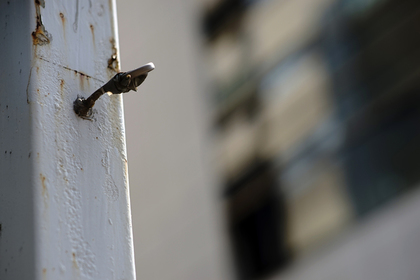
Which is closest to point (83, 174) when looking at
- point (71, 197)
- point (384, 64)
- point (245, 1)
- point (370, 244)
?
point (71, 197)

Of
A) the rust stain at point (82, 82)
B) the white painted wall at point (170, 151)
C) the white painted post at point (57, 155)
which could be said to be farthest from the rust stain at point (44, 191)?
the white painted wall at point (170, 151)

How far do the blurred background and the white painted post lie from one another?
1.48 m

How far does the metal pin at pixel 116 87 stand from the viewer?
0.45 metres

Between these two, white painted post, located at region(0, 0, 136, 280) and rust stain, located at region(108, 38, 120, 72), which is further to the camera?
rust stain, located at region(108, 38, 120, 72)

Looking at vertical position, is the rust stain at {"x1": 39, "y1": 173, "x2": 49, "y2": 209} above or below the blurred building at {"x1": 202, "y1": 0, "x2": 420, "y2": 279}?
below

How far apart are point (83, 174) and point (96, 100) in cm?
9

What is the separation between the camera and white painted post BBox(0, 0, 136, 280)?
41 cm

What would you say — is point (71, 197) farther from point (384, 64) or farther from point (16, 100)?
point (384, 64)

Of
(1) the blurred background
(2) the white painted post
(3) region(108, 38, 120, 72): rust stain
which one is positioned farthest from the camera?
(1) the blurred background

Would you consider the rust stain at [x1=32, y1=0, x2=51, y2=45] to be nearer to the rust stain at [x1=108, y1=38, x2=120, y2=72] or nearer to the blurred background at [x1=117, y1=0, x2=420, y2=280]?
the rust stain at [x1=108, y1=38, x2=120, y2=72]

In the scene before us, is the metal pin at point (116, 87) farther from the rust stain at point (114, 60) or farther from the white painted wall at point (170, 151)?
the white painted wall at point (170, 151)

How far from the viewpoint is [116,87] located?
467 millimetres

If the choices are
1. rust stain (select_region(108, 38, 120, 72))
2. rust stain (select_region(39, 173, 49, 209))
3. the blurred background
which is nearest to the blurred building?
the blurred background

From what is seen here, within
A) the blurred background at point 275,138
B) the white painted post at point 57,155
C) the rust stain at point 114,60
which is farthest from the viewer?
the blurred background at point 275,138
